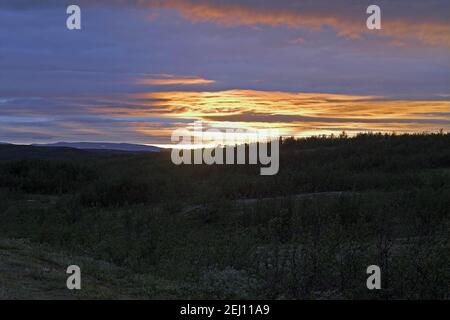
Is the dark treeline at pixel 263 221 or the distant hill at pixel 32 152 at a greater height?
the dark treeline at pixel 263 221

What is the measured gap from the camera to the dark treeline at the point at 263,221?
26.7 ft

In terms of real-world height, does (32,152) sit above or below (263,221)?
below

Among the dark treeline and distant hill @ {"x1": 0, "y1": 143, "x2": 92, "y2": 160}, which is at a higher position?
the dark treeline

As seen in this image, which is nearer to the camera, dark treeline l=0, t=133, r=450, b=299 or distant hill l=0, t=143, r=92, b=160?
dark treeline l=0, t=133, r=450, b=299

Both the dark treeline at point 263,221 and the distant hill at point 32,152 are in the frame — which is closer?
the dark treeline at point 263,221

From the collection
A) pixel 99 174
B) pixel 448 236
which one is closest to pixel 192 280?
pixel 448 236

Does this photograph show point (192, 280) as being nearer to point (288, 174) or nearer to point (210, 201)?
point (210, 201)

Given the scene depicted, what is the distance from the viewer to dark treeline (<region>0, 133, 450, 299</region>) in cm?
813

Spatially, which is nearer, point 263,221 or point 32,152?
point 263,221

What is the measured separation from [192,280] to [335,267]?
2.17 metres

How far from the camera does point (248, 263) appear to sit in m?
9.25

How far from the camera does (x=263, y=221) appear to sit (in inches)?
535
